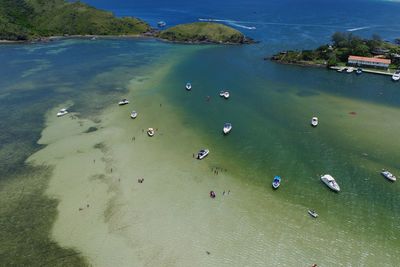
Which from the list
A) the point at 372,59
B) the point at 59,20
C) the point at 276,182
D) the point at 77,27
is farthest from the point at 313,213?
the point at 59,20

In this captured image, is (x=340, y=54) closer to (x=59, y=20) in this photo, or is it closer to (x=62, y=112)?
(x=62, y=112)

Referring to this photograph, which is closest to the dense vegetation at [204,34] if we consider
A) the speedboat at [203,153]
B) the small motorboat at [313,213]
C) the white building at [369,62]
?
the white building at [369,62]

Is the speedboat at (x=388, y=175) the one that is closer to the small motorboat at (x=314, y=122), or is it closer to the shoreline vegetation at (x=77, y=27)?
the small motorboat at (x=314, y=122)

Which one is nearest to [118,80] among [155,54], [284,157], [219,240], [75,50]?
[155,54]

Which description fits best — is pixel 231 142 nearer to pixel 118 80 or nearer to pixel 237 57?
pixel 118 80

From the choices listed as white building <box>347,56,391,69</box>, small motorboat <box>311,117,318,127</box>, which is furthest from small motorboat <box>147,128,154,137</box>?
white building <box>347,56,391,69</box>

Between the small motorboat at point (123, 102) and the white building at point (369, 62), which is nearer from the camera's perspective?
the small motorboat at point (123, 102)
